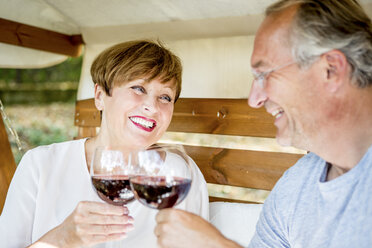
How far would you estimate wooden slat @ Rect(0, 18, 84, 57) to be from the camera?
105 inches

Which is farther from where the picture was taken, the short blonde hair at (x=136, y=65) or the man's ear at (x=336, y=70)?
the short blonde hair at (x=136, y=65)

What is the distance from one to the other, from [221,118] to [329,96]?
3.56 ft

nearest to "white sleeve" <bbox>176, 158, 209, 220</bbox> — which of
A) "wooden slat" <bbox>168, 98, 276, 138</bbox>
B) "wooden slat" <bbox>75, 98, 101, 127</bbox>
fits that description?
"wooden slat" <bbox>168, 98, 276, 138</bbox>

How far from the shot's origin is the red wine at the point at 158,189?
1.04 metres

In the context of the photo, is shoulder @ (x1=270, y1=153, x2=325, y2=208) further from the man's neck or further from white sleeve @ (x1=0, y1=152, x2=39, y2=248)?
white sleeve @ (x1=0, y1=152, x2=39, y2=248)

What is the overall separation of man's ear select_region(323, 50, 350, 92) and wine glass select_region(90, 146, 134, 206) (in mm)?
644

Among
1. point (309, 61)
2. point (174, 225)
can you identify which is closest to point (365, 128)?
point (309, 61)

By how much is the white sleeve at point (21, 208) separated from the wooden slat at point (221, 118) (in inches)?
36.8

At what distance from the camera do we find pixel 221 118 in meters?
2.31

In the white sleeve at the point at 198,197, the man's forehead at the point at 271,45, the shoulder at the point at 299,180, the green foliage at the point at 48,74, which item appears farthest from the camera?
the green foliage at the point at 48,74

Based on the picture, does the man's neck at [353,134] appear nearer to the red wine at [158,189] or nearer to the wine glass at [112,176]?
the red wine at [158,189]

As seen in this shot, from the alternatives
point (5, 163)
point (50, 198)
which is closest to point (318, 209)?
point (50, 198)

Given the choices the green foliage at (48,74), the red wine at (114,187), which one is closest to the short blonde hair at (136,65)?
the red wine at (114,187)

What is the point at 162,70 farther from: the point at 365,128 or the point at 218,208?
the point at 365,128
